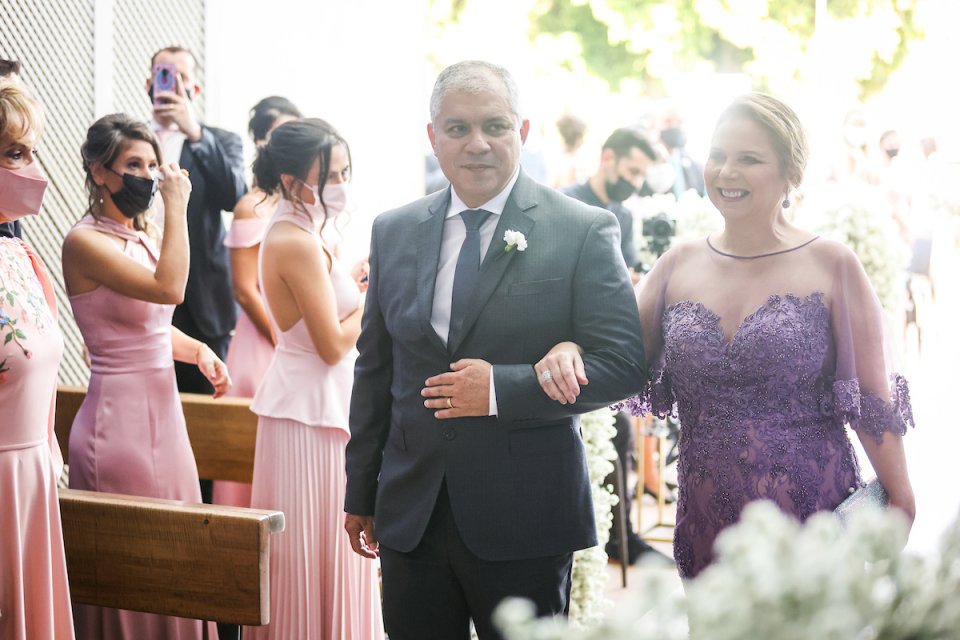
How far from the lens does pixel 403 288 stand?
2.19 m

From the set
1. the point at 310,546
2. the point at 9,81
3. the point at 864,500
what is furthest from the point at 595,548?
the point at 9,81

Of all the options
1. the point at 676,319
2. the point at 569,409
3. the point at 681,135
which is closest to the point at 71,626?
the point at 569,409

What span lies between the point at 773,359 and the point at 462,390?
66 centimetres

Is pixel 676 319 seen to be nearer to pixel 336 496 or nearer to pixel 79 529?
pixel 336 496

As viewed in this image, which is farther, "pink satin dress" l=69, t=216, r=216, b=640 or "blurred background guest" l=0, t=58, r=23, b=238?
"pink satin dress" l=69, t=216, r=216, b=640

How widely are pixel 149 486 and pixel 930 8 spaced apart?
926 cm

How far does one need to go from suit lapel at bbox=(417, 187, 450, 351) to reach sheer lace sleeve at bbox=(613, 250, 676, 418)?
0.51 metres

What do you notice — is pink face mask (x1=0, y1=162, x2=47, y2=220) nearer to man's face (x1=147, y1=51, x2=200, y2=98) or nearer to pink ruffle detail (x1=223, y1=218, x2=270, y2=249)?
pink ruffle detail (x1=223, y1=218, x2=270, y2=249)

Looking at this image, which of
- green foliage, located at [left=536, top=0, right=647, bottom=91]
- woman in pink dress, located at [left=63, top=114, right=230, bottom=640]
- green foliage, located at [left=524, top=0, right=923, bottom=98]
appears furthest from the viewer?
green foliage, located at [left=536, top=0, right=647, bottom=91]

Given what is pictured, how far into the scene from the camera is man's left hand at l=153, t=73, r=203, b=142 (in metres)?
4.12

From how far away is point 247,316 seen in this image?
398cm

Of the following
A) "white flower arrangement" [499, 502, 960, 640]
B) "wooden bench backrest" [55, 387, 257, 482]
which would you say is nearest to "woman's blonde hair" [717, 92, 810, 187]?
"white flower arrangement" [499, 502, 960, 640]

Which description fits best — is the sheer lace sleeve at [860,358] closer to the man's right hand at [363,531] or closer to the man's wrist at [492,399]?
the man's wrist at [492,399]

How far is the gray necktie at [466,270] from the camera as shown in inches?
83.1
